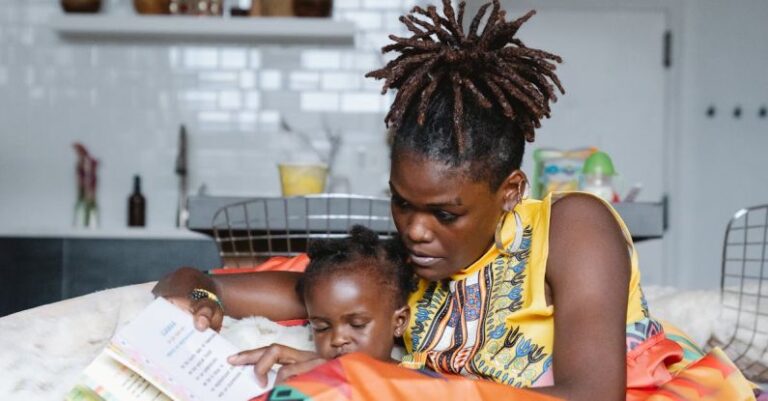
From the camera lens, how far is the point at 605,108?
14.3 ft

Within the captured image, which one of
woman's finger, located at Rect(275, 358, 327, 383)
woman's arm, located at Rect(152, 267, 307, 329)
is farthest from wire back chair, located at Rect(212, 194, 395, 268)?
woman's finger, located at Rect(275, 358, 327, 383)

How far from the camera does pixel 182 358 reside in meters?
1.29

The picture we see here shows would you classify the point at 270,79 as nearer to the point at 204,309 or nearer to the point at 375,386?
the point at 204,309

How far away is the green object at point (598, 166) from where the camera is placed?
7.95 ft

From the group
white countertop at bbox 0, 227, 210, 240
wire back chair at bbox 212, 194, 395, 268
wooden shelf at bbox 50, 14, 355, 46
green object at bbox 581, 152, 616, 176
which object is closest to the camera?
wire back chair at bbox 212, 194, 395, 268

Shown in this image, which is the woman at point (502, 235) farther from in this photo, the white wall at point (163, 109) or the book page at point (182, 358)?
the white wall at point (163, 109)

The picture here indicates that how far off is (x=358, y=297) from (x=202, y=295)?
25cm

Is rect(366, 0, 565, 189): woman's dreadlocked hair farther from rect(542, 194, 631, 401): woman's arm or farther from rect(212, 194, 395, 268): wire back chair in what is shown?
rect(212, 194, 395, 268): wire back chair

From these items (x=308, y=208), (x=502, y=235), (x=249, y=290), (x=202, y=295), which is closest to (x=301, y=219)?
(x=308, y=208)

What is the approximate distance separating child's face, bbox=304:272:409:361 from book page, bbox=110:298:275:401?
0.16 m

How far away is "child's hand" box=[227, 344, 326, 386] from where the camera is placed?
1.27 metres

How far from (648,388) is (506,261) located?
0.90 ft

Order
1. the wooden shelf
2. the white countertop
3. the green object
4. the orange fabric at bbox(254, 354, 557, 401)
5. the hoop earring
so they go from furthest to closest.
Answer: the wooden shelf
the white countertop
the green object
the hoop earring
the orange fabric at bbox(254, 354, 557, 401)

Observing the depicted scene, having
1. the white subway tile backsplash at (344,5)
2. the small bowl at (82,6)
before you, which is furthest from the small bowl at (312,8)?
the small bowl at (82,6)
